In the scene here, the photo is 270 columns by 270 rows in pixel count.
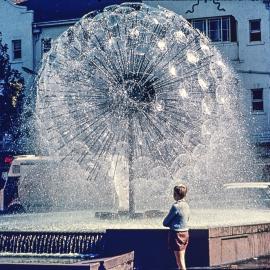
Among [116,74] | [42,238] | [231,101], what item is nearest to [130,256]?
[42,238]

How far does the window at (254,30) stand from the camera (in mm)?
33281

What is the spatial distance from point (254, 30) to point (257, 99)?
347cm

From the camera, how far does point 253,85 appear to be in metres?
32.8

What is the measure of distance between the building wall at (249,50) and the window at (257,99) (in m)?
0.23

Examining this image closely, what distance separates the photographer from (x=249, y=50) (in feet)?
109

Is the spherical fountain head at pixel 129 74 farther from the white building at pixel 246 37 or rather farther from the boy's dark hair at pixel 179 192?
the white building at pixel 246 37

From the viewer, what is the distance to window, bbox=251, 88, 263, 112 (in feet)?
108

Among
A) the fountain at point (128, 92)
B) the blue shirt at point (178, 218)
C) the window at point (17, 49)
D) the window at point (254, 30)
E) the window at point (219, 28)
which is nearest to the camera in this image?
the blue shirt at point (178, 218)

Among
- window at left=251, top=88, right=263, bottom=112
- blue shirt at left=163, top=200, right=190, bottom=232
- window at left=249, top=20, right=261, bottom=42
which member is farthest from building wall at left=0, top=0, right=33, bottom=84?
blue shirt at left=163, top=200, right=190, bottom=232

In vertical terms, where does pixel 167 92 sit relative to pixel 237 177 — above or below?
above

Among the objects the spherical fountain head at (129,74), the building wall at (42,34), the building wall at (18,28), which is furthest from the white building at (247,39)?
the spherical fountain head at (129,74)

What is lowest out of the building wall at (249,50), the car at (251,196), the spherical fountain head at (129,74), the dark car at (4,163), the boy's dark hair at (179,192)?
the car at (251,196)

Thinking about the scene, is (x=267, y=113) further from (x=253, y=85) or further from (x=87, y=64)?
(x=87, y=64)

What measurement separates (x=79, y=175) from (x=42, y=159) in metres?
2.08
